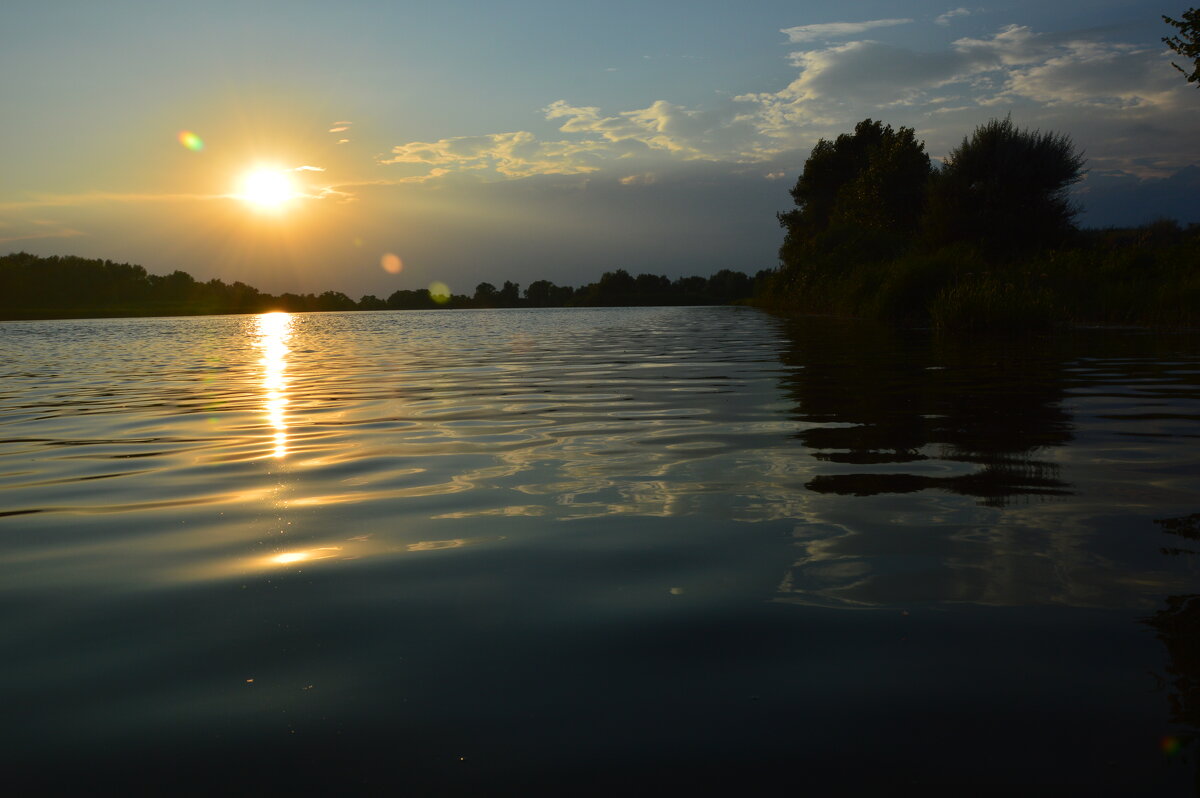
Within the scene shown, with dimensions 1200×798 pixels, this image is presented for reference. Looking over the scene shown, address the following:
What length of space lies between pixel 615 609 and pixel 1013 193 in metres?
40.3

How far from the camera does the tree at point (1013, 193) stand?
37.9 meters

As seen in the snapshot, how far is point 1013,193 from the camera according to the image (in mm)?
38062

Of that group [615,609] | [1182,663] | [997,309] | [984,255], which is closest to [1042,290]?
[997,309]

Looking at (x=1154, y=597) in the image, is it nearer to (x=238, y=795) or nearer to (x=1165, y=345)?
(x=238, y=795)

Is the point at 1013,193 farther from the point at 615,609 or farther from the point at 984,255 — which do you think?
the point at 615,609

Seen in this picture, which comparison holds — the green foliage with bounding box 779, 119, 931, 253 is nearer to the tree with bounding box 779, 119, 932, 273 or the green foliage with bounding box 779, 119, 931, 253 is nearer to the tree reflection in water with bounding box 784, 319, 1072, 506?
the tree with bounding box 779, 119, 932, 273

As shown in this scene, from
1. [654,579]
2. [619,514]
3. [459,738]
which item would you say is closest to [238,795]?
[459,738]

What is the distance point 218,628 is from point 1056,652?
286cm

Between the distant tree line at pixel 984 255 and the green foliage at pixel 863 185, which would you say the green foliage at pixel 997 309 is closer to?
the distant tree line at pixel 984 255

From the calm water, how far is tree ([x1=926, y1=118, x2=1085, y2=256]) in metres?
33.1

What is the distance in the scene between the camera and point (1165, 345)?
1739 centimetres

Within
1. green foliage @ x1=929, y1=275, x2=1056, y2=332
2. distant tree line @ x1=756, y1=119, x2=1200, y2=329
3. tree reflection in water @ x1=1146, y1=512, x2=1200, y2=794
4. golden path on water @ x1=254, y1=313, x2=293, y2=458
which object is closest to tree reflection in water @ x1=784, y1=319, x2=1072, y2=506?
tree reflection in water @ x1=1146, y1=512, x2=1200, y2=794

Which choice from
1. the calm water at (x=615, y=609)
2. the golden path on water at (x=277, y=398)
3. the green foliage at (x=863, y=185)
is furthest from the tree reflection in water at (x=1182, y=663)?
the green foliage at (x=863, y=185)

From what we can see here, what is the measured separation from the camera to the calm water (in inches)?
86.7
